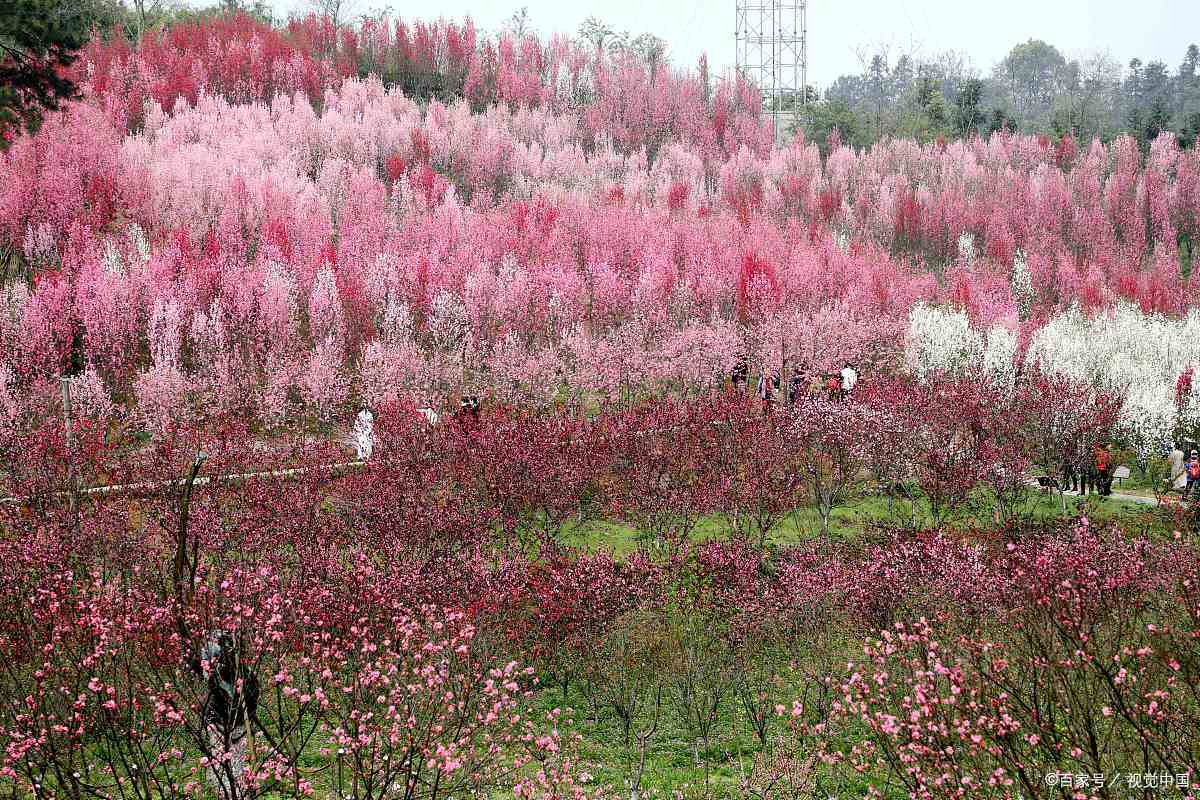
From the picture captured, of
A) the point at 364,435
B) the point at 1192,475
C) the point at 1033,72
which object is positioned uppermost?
the point at 1033,72

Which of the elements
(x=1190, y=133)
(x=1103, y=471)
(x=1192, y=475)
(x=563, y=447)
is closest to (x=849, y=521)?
(x=1103, y=471)

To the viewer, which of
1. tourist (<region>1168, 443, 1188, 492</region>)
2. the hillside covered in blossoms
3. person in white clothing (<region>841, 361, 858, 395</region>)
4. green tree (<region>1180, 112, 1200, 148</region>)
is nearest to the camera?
the hillside covered in blossoms

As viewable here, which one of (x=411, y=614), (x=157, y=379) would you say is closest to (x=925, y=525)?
(x=411, y=614)

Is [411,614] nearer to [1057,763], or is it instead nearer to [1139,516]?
[1057,763]

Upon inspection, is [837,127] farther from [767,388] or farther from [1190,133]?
[767,388]

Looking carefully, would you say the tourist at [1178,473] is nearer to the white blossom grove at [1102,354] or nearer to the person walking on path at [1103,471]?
the person walking on path at [1103,471]

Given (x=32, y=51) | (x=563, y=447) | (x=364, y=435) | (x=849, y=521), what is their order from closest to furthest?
(x=32, y=51) → (x=563, y=447) → (x=849, y=521) → (x=364, y=435)

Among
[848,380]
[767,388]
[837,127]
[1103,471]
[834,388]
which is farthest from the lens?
[837,127]

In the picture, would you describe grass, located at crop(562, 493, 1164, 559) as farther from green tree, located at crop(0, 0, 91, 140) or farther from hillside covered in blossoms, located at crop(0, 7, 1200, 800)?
green tree, located at crop(0, 0, 91, 140)

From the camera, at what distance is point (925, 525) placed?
17922 millimetres

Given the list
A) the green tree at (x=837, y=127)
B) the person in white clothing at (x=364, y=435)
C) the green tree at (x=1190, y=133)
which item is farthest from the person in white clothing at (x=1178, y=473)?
the green tree at (x=1190, y=133)

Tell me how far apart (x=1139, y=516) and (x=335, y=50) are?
4803 cm

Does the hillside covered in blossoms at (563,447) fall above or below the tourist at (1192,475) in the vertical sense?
above

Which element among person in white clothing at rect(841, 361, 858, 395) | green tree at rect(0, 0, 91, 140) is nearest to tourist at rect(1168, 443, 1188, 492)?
person in white clothing at rect(841, 361, 858, 395)
